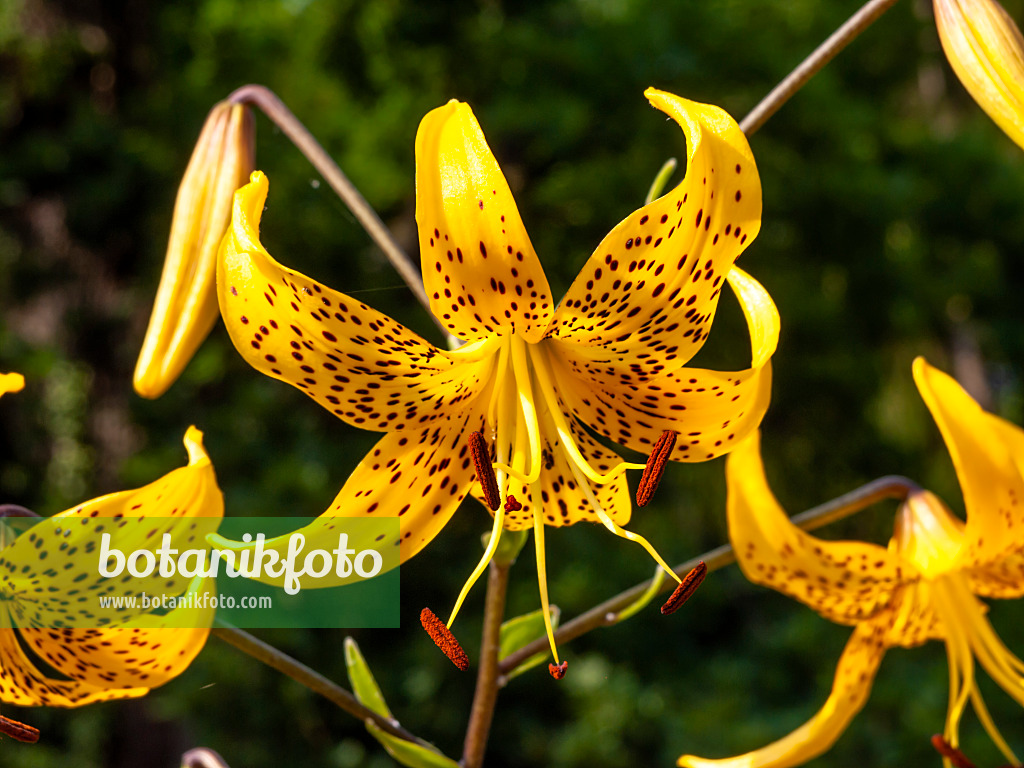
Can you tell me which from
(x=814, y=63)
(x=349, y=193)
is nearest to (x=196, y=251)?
(x=349, y=193)

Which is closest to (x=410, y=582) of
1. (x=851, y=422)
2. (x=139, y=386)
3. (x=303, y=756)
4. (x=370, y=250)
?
(x=303, y=756)

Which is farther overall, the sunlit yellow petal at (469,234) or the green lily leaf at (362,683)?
the green lily leaf at (362,683)

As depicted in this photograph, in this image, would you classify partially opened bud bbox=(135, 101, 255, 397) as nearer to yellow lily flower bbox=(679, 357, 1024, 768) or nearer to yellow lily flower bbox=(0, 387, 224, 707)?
yellow lily flower bbox=(0, 387, 224, 707)

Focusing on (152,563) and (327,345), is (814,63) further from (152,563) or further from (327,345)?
(152,563)

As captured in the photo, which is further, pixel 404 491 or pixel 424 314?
pixel 424 314

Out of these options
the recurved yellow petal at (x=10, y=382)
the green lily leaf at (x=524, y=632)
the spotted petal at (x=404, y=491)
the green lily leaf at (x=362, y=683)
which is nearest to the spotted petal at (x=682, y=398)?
the spotted petal at (x=404, y=491)

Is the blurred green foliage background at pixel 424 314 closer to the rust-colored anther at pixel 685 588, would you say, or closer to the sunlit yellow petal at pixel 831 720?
the sunlit yellow petal at pixel 831 720
